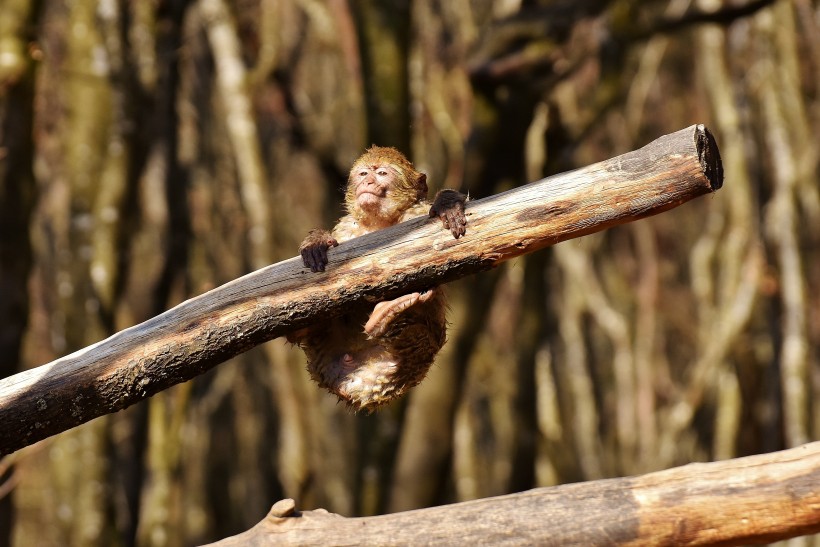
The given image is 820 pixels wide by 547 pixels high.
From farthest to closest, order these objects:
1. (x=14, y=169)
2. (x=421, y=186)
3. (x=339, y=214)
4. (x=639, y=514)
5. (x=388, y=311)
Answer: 1. (x=339, y=214)
2. (x=14, y=169)
3. (x=421, y=186)
4. (x=388, y=311)
5. (x=639, y=514)

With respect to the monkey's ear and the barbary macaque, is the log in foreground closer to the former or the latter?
the barbary macaque

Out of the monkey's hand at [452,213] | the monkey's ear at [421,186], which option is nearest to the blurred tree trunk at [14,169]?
the monkey's ear at [421,186]

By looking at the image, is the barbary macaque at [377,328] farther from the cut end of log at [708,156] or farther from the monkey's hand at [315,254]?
the cut end of log at [708,156]

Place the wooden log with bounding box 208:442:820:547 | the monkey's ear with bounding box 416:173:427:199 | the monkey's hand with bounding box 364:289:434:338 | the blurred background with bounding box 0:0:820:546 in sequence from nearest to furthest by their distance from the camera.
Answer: the wooden log with bounding box 208:442:820:547, the monkey's hand with bounding box 364:289:434:338, the monkey's ear with bounding box 416:173:427:199, the blurred background with bounding box 0:0:820:546

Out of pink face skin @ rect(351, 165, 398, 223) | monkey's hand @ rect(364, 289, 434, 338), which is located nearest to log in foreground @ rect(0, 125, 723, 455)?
monkey's hand @ rect(364, 289, 434, 338)

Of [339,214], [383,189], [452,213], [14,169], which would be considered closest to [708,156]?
[452,213]

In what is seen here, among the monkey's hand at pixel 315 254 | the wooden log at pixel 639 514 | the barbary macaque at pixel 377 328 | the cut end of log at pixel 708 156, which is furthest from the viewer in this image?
the barbary macaque at pixel 377 328

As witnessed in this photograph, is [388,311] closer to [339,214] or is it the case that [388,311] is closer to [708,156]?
[708,156]
